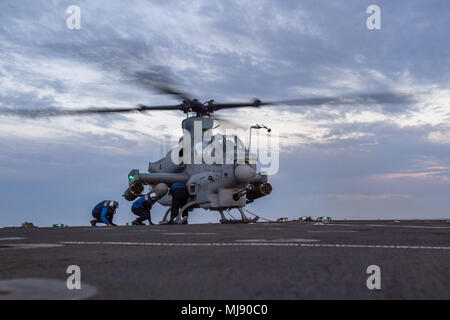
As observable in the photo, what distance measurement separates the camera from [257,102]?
20.7 meters

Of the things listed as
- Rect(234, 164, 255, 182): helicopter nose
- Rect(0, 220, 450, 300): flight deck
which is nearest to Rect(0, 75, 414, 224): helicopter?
Rect(234, 164, 255, 182): helicopter nose

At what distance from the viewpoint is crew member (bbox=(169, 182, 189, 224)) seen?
23000mm

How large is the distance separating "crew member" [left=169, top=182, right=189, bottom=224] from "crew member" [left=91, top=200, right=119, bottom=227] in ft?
9.57

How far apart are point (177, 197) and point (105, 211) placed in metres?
3.68

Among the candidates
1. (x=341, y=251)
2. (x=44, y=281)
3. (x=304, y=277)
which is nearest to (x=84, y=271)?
(x=44, y=281)

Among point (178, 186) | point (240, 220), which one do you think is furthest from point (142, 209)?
point (240, 220)

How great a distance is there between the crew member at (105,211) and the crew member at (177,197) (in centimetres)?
292

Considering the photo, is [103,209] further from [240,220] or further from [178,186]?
[240,220]

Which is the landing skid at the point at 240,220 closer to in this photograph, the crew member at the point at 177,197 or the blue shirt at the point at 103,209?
the crew member at the point at 177,197

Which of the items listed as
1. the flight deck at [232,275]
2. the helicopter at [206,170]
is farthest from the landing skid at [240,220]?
the flight deck at [232,275]

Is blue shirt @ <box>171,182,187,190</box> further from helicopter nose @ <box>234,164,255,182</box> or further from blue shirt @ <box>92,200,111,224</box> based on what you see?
helicopter nose @ <box>234,164,255,182</box>

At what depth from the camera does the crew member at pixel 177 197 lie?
75.5ft
